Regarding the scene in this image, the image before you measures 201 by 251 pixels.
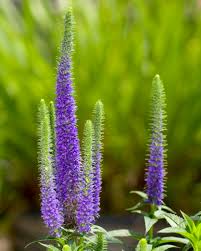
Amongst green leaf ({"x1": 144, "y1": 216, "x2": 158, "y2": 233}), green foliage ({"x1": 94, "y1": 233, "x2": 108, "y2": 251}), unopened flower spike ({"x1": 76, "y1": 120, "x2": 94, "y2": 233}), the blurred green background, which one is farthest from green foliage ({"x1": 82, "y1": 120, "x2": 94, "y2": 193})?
the blurred green background

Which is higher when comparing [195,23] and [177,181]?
[195,23]

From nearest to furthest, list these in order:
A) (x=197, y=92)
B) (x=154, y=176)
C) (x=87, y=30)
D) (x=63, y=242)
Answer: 1. (x=63, y=242)
2. (x=154, y=176)
3. (x=197, y=92)
4. (x=87, y=30)

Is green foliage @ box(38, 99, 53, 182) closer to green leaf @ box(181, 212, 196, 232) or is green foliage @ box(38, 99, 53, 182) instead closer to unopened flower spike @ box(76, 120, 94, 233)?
unopened flower spike @ box(76, 120, 94, 233)

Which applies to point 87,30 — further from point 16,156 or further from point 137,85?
point 16,156

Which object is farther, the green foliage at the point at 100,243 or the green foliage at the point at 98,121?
the green foliage at the point at 98,121

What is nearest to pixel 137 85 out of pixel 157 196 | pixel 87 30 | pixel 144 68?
pixel 144 68

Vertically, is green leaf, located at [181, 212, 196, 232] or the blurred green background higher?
the blurred green background

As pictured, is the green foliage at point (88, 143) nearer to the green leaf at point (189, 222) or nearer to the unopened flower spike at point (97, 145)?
the unopened flower spike at point (97, 145)

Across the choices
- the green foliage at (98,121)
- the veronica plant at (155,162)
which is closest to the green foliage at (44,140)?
the green foliage at (98,121)
